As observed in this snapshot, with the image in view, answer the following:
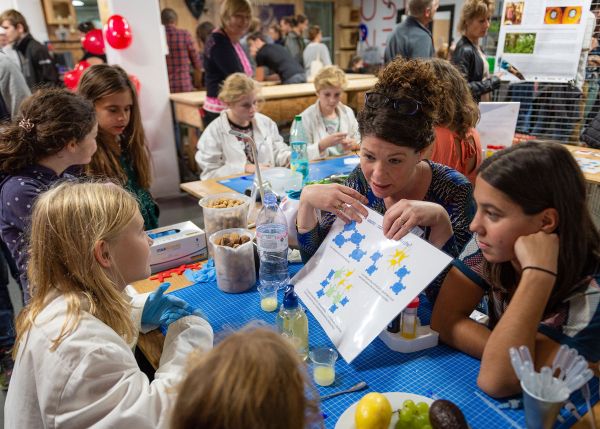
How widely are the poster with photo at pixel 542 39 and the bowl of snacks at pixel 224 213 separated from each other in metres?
2.63

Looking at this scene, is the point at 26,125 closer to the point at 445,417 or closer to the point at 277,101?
the point at 445,417

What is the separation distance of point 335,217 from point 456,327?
478 mm

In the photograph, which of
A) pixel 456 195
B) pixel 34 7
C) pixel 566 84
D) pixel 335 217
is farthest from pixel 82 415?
pixel 34 7

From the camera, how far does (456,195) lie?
1445 mm

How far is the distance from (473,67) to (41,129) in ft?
10.5

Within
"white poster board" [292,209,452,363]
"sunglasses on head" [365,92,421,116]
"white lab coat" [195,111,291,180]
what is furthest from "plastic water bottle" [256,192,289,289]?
"white lab coat" [195,111,291,180]

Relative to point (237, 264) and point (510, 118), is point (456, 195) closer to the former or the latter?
point (237, 264)

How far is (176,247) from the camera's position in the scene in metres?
1.66

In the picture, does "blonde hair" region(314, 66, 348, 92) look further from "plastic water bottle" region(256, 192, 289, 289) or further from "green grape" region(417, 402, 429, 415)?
"green grape" region(417, 402, 429, 415)

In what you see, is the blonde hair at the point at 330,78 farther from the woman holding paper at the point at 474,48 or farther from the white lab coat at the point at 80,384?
the white lab coat at the point at 80,384

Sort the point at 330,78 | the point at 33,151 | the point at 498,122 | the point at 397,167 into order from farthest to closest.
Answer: the point at 330,78 → the point at 498,122 → the point at 33,151 → the point at 397,167

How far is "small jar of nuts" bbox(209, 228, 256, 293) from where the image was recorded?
141 centimetres

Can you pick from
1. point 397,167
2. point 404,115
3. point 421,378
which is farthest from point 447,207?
point 421,378

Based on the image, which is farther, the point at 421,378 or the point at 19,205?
the point at 19,205
